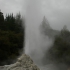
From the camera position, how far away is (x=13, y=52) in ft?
122

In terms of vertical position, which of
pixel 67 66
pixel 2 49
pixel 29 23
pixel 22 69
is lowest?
pixel 67 66

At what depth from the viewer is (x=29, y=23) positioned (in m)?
26.6

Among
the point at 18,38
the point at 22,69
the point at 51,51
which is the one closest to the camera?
the point at 22,69

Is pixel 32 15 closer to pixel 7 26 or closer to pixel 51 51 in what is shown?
pixel 51 51

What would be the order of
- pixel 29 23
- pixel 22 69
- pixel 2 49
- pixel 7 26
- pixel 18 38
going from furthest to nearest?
pixel 7 26 < pixel 18 38 < pixel 2 49 < pixel 29 23 < pixel 22 69

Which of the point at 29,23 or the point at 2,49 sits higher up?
the point at 29,23

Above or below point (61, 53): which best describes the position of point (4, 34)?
above

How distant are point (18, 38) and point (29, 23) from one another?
15005mm

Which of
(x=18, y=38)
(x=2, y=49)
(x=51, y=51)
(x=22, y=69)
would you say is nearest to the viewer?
(x=22, y=69)

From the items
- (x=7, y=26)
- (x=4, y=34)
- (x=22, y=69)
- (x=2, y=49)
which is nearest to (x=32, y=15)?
(x=2, y=49)

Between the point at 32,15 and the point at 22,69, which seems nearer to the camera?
the point at 22,69

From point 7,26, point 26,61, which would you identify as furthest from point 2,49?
point 26,61

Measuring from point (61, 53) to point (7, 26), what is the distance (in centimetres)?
1666

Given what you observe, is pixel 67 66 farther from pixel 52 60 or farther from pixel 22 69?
pixel 22 69
